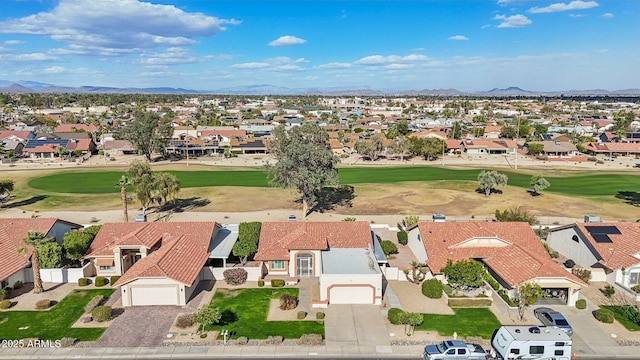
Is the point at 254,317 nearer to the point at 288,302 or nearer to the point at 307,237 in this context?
the point at 288,302

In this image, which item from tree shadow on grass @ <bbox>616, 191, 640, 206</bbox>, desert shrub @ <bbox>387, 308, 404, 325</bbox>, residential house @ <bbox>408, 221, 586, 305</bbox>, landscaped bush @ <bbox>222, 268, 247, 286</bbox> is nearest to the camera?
desert shrub @ <bbox>387, 308, 404, 325</bbox>

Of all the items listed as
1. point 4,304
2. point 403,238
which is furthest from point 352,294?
point 4,304

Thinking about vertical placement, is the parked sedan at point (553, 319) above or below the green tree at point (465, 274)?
below

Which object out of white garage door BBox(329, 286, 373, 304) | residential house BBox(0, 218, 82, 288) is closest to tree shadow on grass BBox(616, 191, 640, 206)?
white garage door BBox(329, 286, 373, 304)

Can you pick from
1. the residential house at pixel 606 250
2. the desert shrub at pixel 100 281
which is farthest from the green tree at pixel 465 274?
the desert shrub at pixel 100 281

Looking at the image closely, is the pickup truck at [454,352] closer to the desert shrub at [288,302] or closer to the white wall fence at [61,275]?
the desert shrub at [288,302]

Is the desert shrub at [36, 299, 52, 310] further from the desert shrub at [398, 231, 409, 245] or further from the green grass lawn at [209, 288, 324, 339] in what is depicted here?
the desert shrub at [398, 231, 409, 245]
